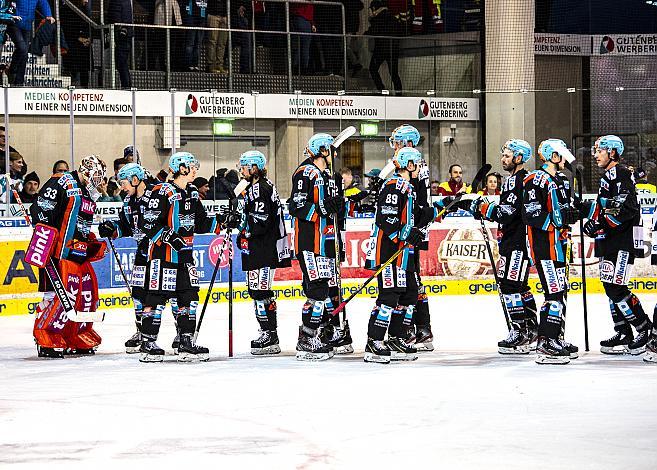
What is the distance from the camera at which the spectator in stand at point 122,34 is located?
1686 cm

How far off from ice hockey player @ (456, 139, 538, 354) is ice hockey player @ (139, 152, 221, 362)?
7.18 feet

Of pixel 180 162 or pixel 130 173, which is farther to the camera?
pixel 130 173

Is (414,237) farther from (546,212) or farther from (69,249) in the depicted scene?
(69,249)

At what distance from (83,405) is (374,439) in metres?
2.24

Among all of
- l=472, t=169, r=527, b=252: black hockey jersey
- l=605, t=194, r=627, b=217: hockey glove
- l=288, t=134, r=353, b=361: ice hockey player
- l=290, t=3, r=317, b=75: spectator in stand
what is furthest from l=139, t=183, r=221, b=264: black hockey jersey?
l=290, t=3, r=317, b=75: spectator in stand

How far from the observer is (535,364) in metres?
9.97

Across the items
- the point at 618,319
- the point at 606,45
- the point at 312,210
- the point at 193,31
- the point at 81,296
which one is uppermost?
the point at 606,45

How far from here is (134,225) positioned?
10.3 meters

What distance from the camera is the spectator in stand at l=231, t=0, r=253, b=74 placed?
57.8ft

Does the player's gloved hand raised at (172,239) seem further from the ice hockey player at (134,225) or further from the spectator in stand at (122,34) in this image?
the spectator in stand at (122,34)

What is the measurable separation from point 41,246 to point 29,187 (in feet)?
13.0

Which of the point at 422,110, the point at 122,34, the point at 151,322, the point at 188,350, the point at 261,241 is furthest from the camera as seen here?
the point at 122,34

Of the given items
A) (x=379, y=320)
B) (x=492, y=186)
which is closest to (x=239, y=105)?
(x=492, y=186)

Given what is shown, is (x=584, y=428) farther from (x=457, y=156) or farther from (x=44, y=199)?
(x=457, y=156)
